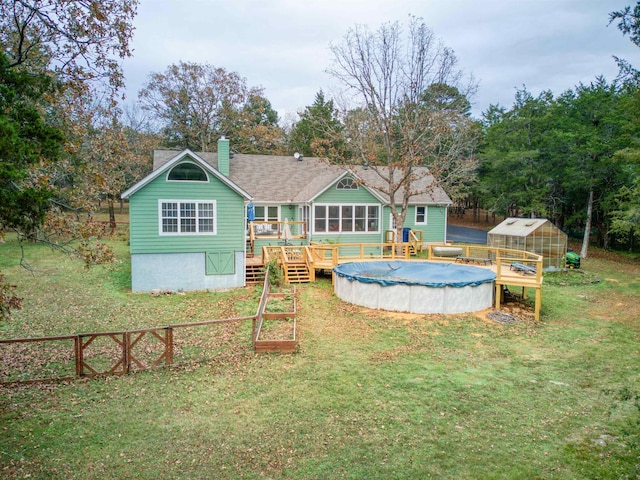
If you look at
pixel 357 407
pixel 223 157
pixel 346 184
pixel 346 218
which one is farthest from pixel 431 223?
pixel 357 407

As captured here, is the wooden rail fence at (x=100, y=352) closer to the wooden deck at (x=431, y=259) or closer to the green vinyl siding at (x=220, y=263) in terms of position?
the green vinyl siding at (x=220, y=263)

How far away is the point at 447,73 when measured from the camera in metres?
21.6

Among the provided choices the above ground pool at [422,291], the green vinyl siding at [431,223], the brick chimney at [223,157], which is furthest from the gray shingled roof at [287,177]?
the above ground pool at [422,291]

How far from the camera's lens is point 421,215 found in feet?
88.6

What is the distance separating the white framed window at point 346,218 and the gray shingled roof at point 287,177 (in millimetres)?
1024

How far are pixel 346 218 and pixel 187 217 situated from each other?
9235 millimetres

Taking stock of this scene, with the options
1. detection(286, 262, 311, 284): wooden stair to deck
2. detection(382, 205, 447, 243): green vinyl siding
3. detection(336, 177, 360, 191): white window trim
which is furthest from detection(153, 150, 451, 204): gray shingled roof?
detection(286, 262, 311, 284): wooden stair to deck

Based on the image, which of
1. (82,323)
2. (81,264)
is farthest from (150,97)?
(82,323)

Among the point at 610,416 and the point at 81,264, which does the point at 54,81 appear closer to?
the point at 610,416

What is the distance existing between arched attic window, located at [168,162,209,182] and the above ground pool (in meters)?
7.26

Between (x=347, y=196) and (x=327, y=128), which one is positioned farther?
(x=327, y=128)

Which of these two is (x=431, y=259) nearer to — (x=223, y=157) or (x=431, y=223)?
(x=431, y=223)

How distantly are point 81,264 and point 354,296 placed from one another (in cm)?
1594

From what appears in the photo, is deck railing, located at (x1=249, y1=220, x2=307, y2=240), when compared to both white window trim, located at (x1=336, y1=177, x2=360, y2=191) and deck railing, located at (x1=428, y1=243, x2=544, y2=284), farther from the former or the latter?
deck railing, located at (x1=428, y1=243, x2=544, y2=284)
